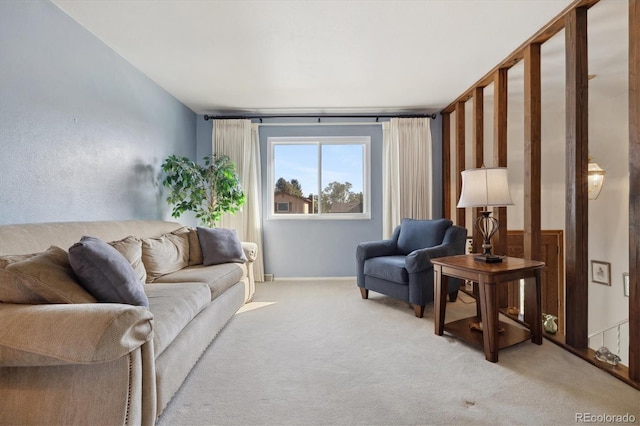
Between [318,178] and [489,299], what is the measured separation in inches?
111

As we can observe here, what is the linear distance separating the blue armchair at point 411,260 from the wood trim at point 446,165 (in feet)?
3.32

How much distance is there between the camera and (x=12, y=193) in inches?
67.9

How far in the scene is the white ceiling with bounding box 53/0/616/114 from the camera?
2018 millimetres

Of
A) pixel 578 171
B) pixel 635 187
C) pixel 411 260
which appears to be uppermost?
pixel 578 171

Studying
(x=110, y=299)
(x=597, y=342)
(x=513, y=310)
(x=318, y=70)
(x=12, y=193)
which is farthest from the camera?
Answer: (x=597, y=342)

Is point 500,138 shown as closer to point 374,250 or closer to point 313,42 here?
point 374,250

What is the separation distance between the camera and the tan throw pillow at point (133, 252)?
6.73ft

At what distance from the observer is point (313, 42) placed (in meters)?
2.41

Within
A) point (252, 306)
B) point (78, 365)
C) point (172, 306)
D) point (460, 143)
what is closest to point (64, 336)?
point (78, 365)

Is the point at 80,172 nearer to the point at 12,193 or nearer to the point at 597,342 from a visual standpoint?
the point at 12,193

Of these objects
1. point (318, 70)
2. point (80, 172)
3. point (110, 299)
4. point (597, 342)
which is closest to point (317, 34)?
point (318, 70)

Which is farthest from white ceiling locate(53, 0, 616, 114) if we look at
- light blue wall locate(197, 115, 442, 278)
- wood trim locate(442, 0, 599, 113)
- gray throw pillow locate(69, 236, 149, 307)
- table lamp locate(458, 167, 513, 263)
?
gray throw pillow locate(69, 236, 149, 307)

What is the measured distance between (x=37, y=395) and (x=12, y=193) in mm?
1248

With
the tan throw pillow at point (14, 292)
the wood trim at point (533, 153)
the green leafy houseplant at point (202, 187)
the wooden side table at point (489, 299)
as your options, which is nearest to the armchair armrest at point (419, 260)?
the wooden side table at point (489, 299)
